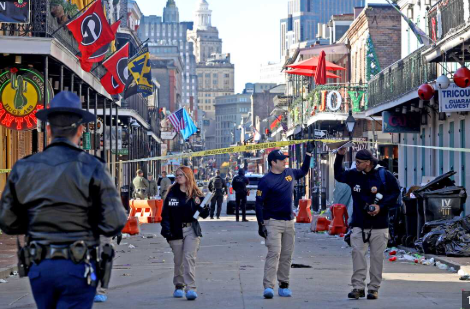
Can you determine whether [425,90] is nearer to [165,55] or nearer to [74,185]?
[74,185]

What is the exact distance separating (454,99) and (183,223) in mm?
9946

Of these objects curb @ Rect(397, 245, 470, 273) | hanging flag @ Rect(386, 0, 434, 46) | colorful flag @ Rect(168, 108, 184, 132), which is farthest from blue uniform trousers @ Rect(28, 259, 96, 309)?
colorful flag @ Rect(168, 108, 184, 132)

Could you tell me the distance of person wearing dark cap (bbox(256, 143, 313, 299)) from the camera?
11234 millimetres

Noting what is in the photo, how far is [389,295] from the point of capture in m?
11.4

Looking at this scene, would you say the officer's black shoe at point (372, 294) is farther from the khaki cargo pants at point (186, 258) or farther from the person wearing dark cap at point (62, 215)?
the person wearing dark cap at point (62, 215)

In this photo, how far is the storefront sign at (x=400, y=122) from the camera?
30.3 metres

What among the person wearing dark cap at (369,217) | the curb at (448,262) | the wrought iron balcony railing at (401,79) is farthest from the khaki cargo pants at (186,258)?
the wrought iron balcony railing at (401,79)

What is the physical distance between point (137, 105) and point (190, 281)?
135 feet

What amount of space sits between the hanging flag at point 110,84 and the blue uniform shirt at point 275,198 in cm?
1378

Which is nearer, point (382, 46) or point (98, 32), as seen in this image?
point (98, 32)

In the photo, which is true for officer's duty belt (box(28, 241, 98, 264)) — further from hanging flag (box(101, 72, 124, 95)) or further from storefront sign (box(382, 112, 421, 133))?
storefront sign (box(382, 112, 421, 133))

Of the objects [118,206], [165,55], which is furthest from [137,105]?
[165,55]

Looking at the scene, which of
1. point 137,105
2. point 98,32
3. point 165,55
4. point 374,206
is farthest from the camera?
point 165,55

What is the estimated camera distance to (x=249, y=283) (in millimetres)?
12641
